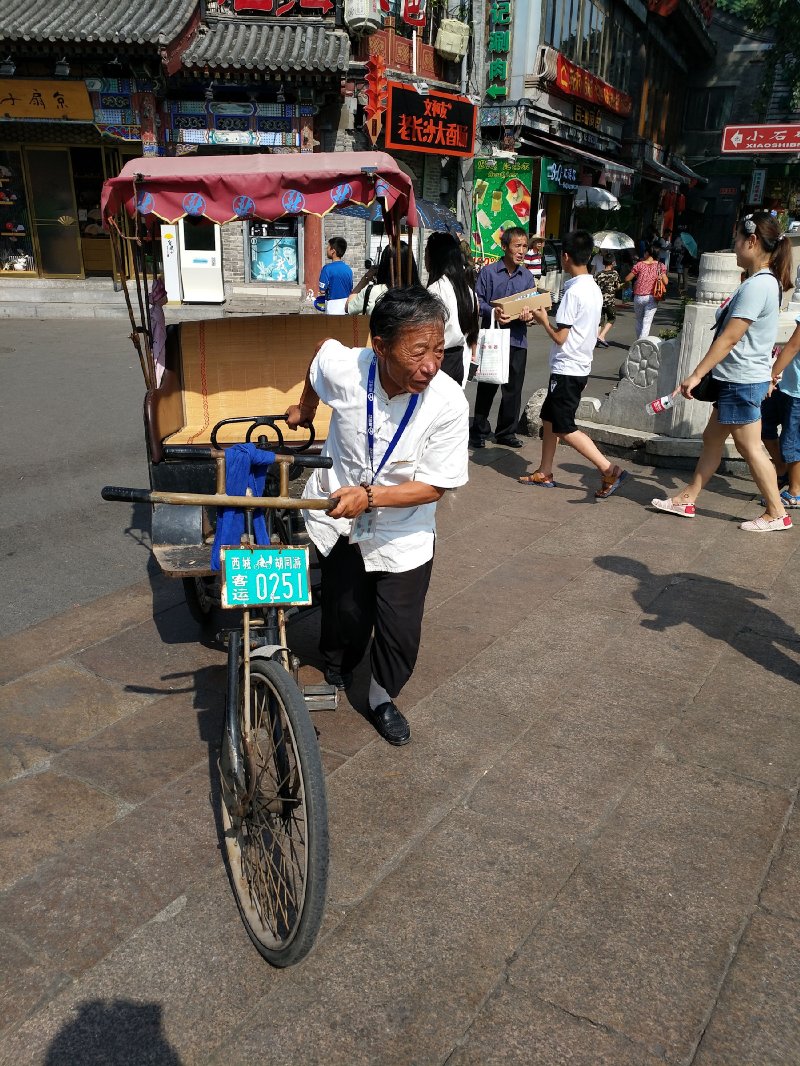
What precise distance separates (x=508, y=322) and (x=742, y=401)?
2.21 metres

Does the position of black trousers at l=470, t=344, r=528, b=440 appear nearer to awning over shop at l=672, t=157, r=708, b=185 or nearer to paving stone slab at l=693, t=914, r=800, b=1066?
paving stone slab at l=693, t=914, r=800, b=1066

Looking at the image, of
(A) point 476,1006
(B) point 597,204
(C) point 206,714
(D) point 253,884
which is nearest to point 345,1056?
(A) point 476,1006

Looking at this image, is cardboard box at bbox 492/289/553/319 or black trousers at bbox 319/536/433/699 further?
cardboard box at bbox 492/289/553/319

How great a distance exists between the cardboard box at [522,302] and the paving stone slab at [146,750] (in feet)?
14.4

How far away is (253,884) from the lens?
2.62m

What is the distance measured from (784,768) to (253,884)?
208 centimetres

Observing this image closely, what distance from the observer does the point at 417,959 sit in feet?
8.20

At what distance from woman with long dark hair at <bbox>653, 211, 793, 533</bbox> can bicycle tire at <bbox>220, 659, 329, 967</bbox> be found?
13.3 feet

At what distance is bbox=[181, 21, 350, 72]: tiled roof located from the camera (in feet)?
55.0

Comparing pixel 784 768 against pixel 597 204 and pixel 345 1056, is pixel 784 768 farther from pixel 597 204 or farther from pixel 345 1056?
pixel 597 204

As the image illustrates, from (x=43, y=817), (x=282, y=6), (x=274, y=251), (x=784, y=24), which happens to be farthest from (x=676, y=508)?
(x=784, y=24)

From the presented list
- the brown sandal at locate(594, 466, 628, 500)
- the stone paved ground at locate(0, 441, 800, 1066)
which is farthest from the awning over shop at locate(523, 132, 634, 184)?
the stone paved ground at locate(0, 441, 800, 1066)

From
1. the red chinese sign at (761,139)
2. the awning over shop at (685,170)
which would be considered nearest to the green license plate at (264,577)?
the red chinese sign at (761,139)

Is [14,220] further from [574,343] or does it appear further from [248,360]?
[574,343]
